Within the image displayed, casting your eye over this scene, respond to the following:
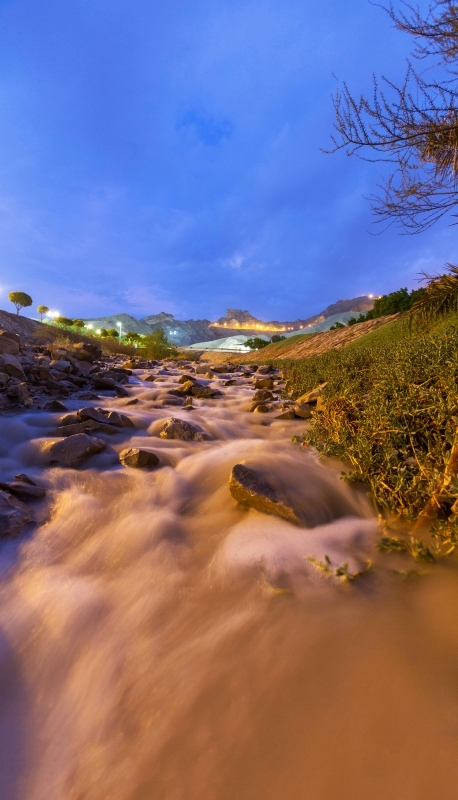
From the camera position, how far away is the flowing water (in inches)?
41.4

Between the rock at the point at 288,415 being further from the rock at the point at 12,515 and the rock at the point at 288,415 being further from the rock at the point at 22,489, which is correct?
the rock at the point at 12,515

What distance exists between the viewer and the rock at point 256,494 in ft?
7.85

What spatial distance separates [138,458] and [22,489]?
3.38 ft

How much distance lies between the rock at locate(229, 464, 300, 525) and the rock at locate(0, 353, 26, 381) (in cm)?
522

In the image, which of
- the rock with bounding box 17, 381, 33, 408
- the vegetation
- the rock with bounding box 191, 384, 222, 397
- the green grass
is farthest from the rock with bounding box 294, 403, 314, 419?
the vegetation

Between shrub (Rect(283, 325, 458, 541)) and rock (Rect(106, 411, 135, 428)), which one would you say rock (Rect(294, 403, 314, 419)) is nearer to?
shrub (Rect(283, 325, 458, 541))

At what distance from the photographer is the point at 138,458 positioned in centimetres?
353

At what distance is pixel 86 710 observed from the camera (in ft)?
4.42

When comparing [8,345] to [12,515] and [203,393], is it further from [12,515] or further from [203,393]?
[12,515]

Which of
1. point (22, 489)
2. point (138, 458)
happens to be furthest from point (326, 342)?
point (22, 489)

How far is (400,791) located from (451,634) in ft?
2.07

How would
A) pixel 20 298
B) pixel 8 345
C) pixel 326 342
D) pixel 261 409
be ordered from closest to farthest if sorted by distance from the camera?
pixel 261 409 < pixel 8 345 < pixel 326 342 < pixel 20 298

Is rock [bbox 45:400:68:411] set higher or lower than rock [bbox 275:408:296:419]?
higher

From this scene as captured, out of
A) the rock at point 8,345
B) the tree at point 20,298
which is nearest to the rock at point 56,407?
the rock at point 8,345
